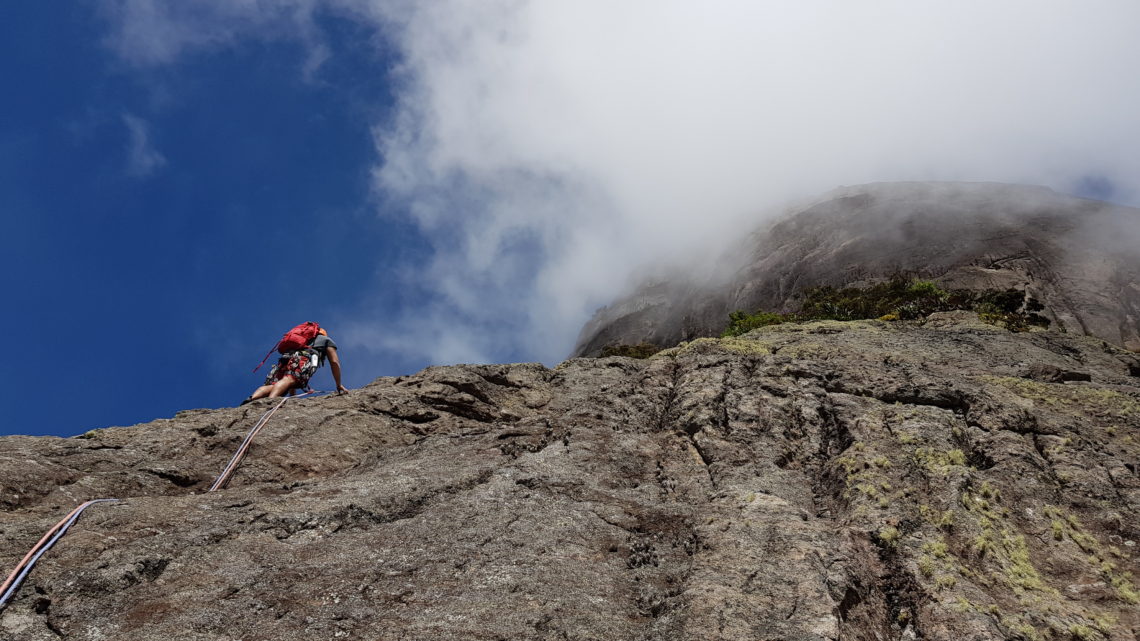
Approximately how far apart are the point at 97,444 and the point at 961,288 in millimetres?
44635

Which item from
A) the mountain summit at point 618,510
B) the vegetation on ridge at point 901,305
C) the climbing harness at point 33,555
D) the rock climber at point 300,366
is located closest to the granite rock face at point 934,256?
the vegetation on ridge at point 901,305

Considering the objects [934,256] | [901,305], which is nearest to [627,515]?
[901,305]

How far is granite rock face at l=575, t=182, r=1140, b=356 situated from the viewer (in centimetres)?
4209

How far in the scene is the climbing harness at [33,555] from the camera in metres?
6.94

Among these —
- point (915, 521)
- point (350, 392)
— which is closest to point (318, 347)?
point (350, 392)

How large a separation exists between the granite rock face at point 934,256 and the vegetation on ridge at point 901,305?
2790 mm

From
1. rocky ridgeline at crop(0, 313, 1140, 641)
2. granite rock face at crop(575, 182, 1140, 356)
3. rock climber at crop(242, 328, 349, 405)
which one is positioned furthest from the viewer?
granite rock face at crop(575, 182, 1140, 356)

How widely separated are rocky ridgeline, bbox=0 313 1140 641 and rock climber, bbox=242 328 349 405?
253cm

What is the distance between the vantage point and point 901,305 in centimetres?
3556

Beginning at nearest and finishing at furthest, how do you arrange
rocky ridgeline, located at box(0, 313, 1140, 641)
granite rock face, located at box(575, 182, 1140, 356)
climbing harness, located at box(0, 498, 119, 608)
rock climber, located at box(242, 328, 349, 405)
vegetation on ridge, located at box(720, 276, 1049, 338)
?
climbing harness, located at box(0, 498, 119, 608) → rocky ridgeline, located at box(0, 313, 1140, 641) → rock climber, located at box(242, 328, 349, 405) → vegetation on ridge, located at box(720, 276, 1049, 338) → granite rock face, located at box(575, 182, 1140, 356)

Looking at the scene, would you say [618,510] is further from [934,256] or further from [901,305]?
[934,256]

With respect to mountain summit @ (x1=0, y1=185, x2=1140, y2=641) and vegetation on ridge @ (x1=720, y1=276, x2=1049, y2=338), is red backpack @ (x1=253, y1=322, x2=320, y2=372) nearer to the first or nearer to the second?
mountain summit @ (x1=0, y1=185, x2=1140, y2=641)

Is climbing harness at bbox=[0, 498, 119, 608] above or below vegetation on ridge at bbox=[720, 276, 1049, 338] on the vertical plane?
above

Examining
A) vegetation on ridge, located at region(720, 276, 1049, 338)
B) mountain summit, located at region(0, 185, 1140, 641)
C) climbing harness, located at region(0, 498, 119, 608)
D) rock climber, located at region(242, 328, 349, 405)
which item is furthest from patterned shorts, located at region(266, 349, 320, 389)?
vegetation on ridge, located at region(720, 276, 1049, 338)
